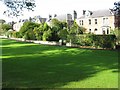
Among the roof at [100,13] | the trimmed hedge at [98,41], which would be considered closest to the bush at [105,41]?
the trimmed hedge at [98,41]

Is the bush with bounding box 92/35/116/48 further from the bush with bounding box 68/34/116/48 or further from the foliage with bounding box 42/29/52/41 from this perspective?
the foliage with bounding box 42/29/52/41

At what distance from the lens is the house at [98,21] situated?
202 ft

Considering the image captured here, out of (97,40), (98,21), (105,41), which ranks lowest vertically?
(105,41)

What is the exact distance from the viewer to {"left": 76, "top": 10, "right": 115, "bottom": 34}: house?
202ft

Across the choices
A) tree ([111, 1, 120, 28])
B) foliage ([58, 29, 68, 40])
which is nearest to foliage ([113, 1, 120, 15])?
tree ([111, 1, 120, 28])

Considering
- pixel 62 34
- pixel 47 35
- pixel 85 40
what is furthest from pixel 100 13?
pixel 85 40

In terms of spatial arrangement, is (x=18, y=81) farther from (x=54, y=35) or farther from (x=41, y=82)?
(x=54, y=35)

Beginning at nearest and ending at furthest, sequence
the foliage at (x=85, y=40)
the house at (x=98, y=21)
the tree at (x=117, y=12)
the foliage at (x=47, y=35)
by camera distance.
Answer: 1. the tree at (x=117, y=12)
2. the foliage at (x=85, y=40)
3. the foliage at (x=47, y=35)
4. the house at (x=98, y=21)

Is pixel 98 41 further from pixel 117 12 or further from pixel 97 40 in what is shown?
pixel 117 12

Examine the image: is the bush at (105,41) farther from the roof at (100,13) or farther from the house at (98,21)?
the roof at (100,13)

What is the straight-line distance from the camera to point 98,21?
64.0 m

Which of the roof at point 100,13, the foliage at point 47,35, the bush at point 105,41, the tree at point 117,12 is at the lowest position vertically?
the bush at point 105,41

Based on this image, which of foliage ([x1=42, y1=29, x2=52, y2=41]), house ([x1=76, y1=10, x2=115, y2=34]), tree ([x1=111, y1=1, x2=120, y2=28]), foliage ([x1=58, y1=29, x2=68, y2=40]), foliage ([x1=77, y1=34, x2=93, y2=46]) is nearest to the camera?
tree ([x1=111, y1=1, x2=120, y2=28])

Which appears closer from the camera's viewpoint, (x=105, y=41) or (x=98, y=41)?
(x=105, y=41)
